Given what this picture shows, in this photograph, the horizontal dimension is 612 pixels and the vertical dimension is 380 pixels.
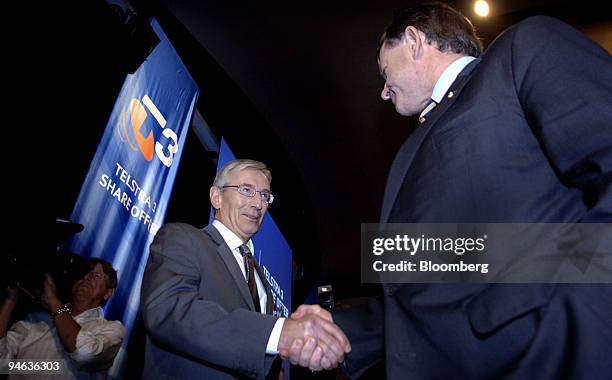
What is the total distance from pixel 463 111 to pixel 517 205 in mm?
265

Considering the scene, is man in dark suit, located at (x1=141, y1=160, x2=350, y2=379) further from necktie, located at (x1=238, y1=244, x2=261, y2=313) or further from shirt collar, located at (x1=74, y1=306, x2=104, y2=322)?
shirt collar, located at (x1=74, y1=306, x2=104, y2=322)

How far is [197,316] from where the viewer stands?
1384 mm

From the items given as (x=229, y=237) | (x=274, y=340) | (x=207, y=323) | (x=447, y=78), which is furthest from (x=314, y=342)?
(x=447, y=78)

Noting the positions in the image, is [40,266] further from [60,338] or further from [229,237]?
[229,237]

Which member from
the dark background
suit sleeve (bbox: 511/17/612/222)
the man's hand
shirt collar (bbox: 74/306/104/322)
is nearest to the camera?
the dark background

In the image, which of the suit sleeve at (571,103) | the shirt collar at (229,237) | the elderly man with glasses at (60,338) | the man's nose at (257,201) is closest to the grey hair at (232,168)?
the man's nose at (257,201)

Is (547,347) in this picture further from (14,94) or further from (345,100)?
(345,100)

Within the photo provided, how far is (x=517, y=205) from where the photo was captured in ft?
2.99

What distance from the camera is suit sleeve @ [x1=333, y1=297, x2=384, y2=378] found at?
1.36 meters

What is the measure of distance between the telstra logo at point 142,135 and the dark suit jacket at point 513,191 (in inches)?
77.1

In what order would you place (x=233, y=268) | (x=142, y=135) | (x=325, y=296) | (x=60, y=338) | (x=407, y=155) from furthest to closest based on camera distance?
(x=325, y=296) < (x=142, y=135) < (x=60, y=338) < (x=233, y=268) < (x=407, y=155)

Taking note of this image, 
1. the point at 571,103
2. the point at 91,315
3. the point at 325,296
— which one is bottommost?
the point at 91,315

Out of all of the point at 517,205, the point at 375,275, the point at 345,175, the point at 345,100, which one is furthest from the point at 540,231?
the point at 345,175

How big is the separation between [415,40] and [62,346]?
222cm
